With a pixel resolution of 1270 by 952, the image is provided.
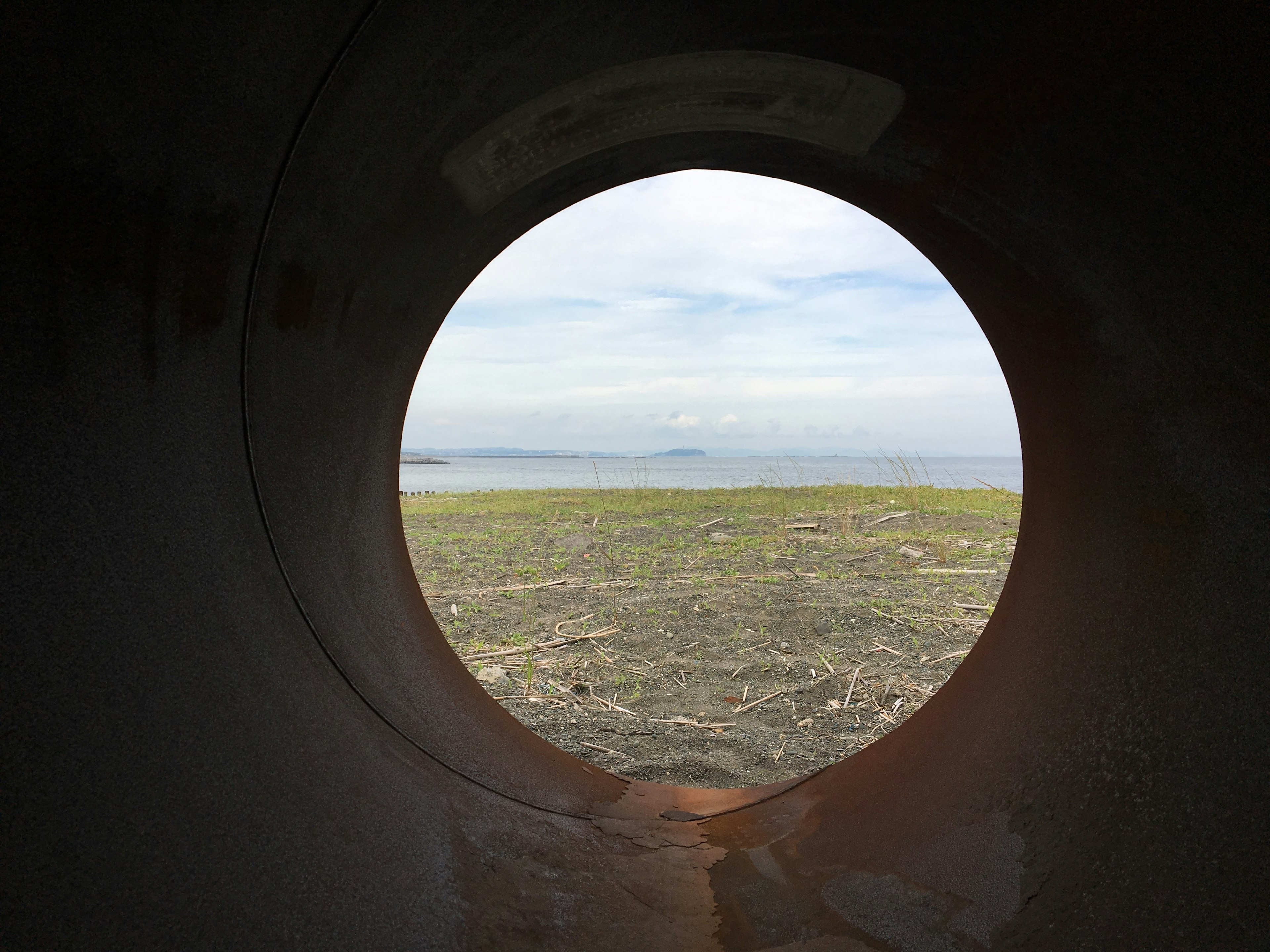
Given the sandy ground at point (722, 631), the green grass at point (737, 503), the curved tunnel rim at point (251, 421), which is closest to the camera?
the curved tunnel rim at point (251, 421)

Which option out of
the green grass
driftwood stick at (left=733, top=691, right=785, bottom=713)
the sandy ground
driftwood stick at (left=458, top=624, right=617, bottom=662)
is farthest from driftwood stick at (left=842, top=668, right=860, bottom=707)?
the green grass

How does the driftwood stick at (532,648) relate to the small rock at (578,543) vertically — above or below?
below

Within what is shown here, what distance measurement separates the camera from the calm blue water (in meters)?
12.4

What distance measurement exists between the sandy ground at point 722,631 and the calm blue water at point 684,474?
4.07 feet

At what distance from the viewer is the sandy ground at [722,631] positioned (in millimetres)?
3789

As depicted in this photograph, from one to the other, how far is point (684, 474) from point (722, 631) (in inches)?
1743

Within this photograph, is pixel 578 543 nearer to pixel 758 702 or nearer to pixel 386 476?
pixel 758 702

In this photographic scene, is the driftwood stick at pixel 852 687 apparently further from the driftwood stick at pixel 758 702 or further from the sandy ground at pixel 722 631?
the driftwood stick at pixel 758 702

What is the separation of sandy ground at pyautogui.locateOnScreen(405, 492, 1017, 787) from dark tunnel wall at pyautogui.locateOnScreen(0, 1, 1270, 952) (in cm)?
110

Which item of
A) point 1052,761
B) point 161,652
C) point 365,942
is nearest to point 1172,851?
point 1052,761

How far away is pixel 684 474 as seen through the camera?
1955 inches

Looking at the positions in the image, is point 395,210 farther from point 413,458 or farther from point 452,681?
point 413,458

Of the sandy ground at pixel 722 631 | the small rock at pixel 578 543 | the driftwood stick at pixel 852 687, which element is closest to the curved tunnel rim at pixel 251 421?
the sandy ground at pixel 722 631

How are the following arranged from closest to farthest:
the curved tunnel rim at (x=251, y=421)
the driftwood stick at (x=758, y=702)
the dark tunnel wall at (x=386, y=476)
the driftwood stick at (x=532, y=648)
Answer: the dark tunnel wall at (x=386, y=476), the curved tunnel rim at (x=251, y=421), the driftwood stick at (x=758, y=702), the driftwood stick at (x=532, y=648)
